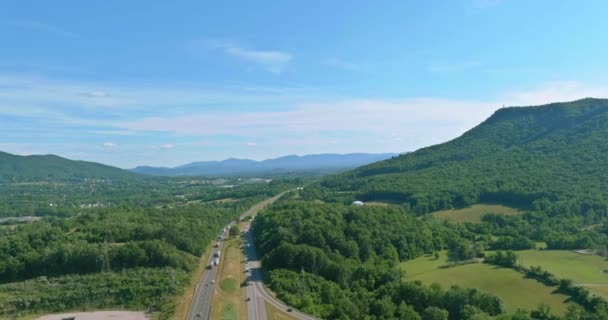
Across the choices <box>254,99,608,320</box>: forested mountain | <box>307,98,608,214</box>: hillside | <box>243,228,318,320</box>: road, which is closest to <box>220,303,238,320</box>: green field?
<box>243,228,318,320</box>: road

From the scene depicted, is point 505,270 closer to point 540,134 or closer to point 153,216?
point 153,216

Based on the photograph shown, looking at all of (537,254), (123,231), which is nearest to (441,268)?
(537,254)

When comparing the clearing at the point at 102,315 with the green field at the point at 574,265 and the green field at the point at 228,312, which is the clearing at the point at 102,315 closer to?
the green field at the point at 228,312

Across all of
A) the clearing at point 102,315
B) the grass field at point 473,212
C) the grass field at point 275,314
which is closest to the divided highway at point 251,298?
the grass field at point 275,314

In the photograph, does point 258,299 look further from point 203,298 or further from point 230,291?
point 203,298

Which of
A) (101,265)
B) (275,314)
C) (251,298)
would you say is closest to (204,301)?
(251,298)

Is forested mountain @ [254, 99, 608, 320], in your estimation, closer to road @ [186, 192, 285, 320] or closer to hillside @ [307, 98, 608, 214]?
hillside @ [307, 98, 608, 214]
